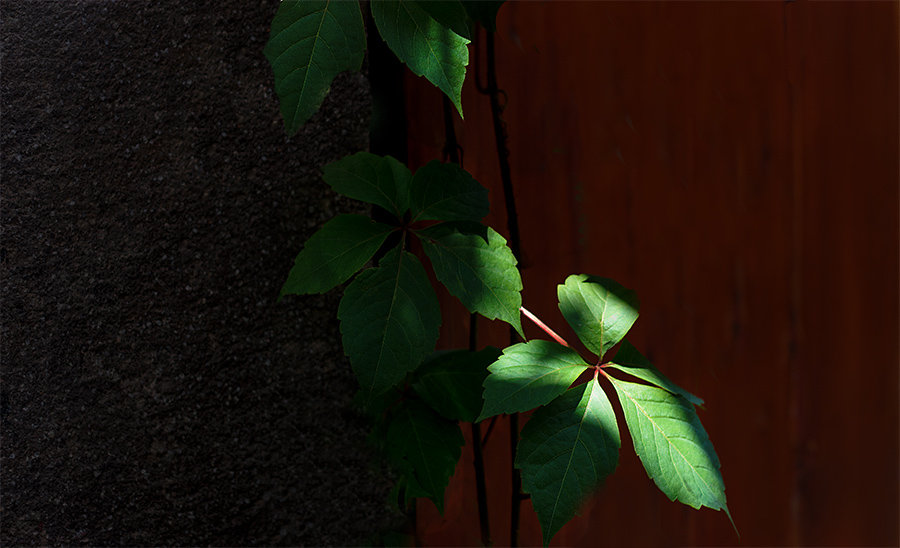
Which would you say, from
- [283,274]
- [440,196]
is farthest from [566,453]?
[283,274]

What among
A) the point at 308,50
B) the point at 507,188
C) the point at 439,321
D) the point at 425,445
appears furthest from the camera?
the point at 507,188

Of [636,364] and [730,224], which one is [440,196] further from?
[730,224]

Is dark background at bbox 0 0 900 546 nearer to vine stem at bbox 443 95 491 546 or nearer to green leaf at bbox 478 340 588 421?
vine stem at bbox 443 95 491 546

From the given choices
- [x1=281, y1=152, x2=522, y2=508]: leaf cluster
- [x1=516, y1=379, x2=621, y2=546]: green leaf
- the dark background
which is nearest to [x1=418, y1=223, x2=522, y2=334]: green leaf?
[x1=281, y1=152, x2=522, y2=508]: leaf cluster

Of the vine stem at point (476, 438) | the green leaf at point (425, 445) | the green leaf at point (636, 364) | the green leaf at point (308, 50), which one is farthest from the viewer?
the vine stem at point (476, 438)

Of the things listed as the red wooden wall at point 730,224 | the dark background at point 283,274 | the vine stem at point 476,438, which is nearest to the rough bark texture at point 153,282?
the dark background at point 283,274

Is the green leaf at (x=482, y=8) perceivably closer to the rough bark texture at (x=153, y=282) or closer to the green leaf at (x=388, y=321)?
the rough bark texture at (x=153, y=282)

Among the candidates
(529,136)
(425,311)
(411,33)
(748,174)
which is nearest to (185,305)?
(425,311)
